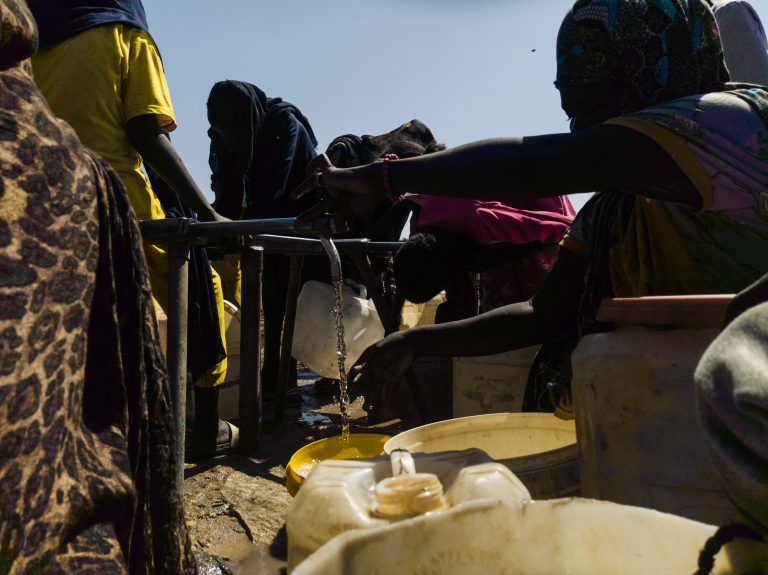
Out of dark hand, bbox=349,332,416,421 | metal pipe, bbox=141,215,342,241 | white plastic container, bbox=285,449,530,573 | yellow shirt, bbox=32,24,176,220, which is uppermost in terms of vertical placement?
yellow shirt, bbox=32,24,176,220

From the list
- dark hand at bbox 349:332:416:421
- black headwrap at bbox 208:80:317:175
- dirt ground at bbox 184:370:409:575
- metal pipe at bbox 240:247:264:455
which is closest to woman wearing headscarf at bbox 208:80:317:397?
black headwrap at bbox 208:80:317:175

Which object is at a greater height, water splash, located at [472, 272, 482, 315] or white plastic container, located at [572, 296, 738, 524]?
white plastic container, located at [572, 296, 738, 524]

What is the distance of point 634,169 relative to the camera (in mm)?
1382

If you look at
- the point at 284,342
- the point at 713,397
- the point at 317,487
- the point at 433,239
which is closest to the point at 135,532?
the point at 317,487

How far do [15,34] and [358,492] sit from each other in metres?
0.82

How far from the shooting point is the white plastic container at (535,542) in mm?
635

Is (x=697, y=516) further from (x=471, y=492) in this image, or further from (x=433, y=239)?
(x=433, y=239)

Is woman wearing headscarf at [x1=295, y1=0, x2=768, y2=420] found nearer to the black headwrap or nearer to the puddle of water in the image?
the puddle of water

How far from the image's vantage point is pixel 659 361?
3.49 feet

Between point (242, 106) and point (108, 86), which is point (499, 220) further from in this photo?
point (242, 106)

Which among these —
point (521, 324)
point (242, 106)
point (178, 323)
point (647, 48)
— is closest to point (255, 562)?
point (178, 323)

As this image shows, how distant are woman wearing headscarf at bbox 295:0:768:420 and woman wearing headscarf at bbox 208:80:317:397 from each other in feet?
9.88

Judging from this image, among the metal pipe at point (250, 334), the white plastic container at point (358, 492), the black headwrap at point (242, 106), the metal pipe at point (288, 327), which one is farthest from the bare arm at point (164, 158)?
the black headwrap at point (242, 106)

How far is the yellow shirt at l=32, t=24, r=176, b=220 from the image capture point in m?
2.29
